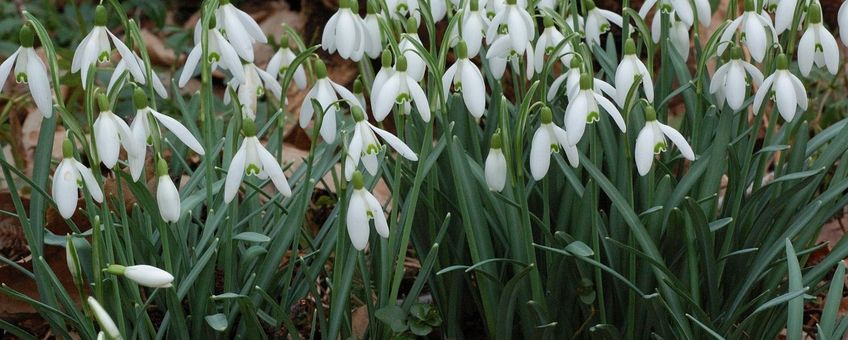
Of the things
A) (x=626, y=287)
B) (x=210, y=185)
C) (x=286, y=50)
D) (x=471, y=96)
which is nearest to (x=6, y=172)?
(x=210, y=185)

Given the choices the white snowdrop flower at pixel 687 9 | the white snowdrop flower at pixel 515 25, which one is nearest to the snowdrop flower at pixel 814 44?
the white snowdrop flower at pixel 687 9

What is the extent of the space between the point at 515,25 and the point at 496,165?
266 millimetres

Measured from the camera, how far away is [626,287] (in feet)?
6.64

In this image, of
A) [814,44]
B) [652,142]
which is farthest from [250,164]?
[814,44]

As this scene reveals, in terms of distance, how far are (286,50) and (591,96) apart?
75cm

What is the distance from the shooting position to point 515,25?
6.03 ft

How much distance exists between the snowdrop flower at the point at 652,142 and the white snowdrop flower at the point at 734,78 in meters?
0.19

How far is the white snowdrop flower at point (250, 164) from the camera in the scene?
162 centimetres

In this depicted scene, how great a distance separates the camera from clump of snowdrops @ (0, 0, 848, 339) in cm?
172

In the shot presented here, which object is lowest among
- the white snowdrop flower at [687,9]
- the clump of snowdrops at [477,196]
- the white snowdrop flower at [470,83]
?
the clump of snowdrops at [477,196]

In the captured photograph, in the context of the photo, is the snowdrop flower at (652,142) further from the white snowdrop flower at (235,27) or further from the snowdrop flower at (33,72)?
the snowdrop flower at (33,72)

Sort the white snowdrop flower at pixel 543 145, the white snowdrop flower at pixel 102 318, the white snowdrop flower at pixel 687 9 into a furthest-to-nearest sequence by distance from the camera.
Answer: the white snowdrop flower at pixel 687 9, the white snowdrop flower at pixel 543 145, the white snowdrop flower at pixel 102 318

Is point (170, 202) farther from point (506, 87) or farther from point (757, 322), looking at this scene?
point (506, 87)

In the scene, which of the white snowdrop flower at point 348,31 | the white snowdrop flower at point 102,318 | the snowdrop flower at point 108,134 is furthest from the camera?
the white snowdrop flower at point 348,31
